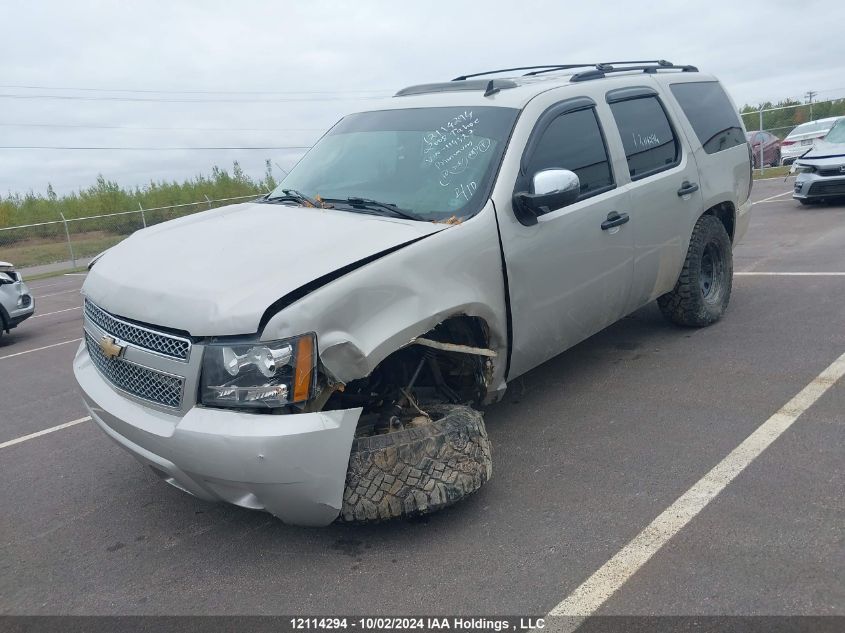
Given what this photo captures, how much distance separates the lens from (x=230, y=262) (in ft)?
11.5

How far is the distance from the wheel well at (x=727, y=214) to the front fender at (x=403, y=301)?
3.13 metres

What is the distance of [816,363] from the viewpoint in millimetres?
Result: 5254

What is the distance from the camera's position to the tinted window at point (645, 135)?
520 cm

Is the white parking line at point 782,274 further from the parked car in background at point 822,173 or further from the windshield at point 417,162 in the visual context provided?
the parked car in background at point 822,173

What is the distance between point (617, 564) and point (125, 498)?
2.64 meters

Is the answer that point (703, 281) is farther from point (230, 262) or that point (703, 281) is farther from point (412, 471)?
point (230, 262)

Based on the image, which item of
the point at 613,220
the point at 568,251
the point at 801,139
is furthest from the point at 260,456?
the point at 801,139

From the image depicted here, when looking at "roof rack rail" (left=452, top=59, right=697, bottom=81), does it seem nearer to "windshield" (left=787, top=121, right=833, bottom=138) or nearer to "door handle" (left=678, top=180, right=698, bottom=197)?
"door handle" (left=678, top=180, right=698, bottom=197)

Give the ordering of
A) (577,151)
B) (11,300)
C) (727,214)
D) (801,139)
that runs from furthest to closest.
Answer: (801,139) < (11,300) < (727,214) < (577,151)

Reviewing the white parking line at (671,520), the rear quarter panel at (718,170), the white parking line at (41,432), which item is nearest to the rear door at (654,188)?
the rear quarter panel at (718,170)

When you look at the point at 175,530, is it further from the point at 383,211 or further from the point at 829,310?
the point at 829,310

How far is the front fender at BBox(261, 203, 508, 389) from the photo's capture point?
→ 3.14 m

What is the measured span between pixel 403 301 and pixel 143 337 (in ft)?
3.78

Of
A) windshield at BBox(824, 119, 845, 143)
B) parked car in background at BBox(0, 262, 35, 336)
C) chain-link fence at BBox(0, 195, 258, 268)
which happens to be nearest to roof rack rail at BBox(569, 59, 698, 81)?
parked car in background at BBox(0, 262, 35, 336)
